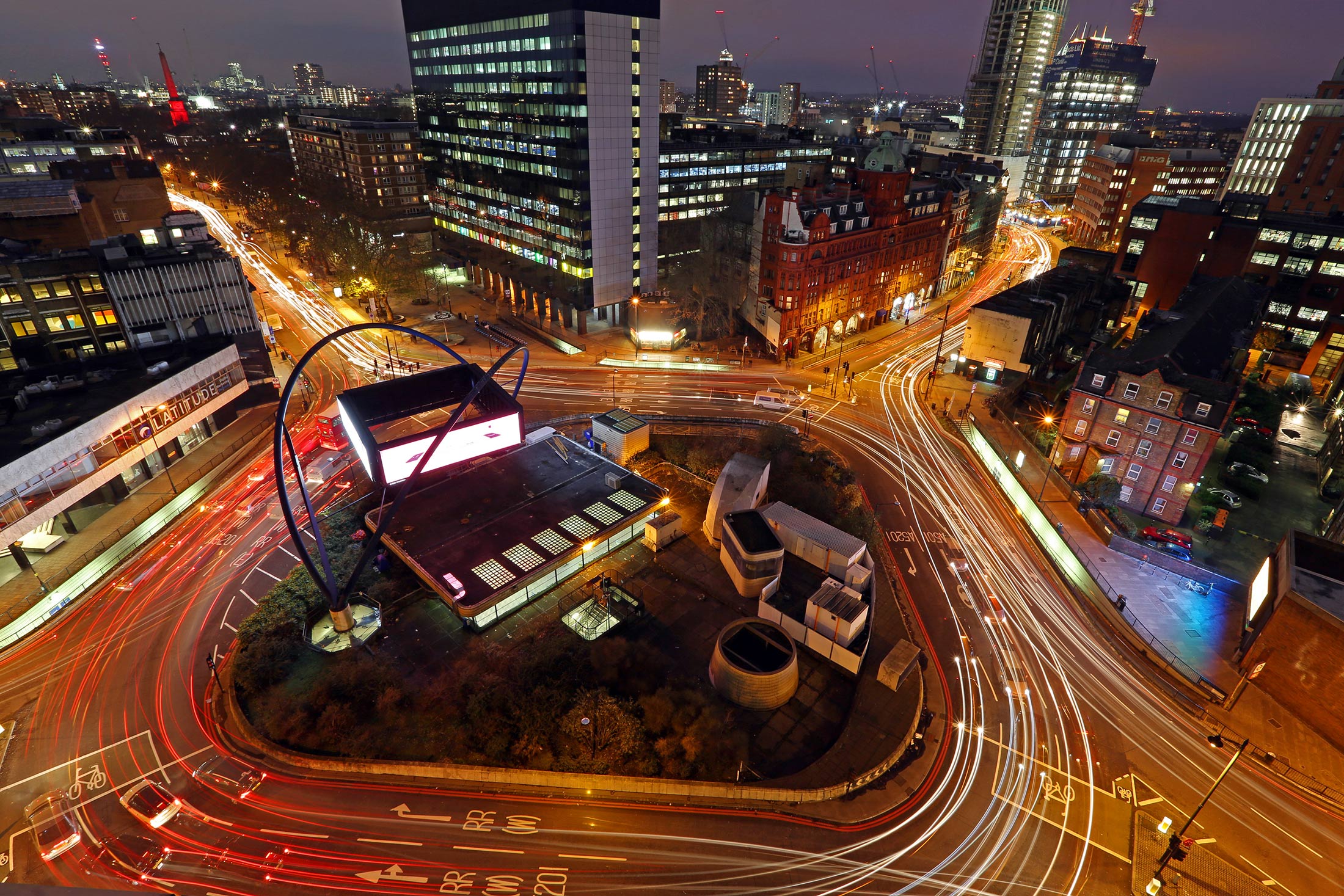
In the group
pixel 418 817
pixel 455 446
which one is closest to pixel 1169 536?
pixel 418 817

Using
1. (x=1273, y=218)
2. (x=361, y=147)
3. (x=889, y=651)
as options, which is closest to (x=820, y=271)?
(x=889, y=651)

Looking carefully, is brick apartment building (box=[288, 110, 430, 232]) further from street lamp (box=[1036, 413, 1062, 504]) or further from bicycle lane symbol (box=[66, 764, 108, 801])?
street lamp (box=[1036, 413, 1062, 504])

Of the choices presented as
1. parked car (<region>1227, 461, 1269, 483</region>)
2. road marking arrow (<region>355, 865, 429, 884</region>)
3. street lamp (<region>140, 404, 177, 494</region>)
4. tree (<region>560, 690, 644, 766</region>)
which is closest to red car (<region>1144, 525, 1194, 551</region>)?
parked car (<region>1227, 461, 1269, 483</region>)

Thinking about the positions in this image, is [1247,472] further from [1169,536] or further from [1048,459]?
[1169,536]

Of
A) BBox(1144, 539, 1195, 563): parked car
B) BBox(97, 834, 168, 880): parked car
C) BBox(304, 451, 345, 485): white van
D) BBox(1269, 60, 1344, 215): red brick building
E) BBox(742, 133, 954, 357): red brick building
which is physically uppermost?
BBox(1269, 60, 1344, 215): red brick building

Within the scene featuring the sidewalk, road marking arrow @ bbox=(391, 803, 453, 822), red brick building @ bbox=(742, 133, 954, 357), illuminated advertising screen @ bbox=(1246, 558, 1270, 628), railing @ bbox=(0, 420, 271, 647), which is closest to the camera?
road marking arrow @ bbox=(391, 803, 453, 822)
